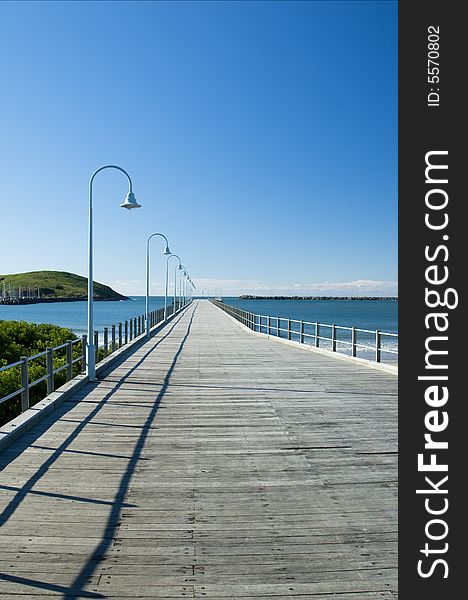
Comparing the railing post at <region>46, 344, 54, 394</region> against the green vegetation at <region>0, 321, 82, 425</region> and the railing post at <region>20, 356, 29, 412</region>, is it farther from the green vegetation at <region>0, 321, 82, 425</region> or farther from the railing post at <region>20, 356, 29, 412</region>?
the green vegetation at <region>0, 321, 82, 425</region>

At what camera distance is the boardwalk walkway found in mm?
3951

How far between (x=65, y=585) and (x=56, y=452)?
332 cm

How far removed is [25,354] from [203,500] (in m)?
15.9

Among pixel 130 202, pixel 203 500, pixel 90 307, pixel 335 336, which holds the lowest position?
pixel 203 500

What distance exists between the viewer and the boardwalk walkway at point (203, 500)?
13.0 feet

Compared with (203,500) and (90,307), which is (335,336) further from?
(203,500)

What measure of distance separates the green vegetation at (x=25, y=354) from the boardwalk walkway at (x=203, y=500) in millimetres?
3816

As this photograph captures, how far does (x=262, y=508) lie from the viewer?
5242 millimetres

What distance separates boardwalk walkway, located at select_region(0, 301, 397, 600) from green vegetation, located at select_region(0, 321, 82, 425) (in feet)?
12.5

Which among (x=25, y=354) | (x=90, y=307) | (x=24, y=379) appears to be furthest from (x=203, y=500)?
(x=25, y=354)

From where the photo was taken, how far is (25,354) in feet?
65.3

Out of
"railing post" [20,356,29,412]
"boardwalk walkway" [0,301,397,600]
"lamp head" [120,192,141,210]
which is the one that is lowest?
"boardwalk walkway" [0,301,397,600]

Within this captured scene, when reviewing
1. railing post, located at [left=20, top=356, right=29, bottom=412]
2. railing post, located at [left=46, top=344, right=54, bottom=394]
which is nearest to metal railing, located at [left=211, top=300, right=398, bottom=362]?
railing post, located at [left=20, top=356, right=29, bottom=412]

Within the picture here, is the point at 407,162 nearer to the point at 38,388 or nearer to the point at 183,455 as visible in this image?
the point at 183,455
